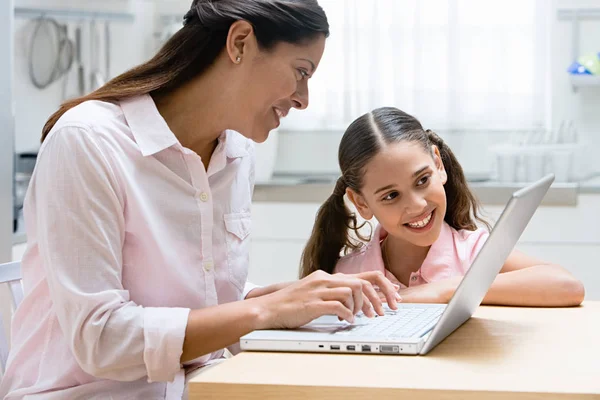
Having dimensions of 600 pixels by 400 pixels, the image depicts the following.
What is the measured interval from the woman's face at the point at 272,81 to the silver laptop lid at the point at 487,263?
1.32 ft

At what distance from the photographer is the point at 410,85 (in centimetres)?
325

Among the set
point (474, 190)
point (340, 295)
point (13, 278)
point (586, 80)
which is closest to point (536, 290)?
point (340, 295)

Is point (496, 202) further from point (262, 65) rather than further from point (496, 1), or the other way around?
point (262, 65)

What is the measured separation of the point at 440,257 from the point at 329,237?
259 millimetres

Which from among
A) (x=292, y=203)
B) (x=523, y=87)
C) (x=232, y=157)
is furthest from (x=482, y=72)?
(x=232, y=157)

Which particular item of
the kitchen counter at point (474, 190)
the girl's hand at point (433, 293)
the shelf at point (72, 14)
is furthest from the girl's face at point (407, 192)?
the shelf at point (72, 14)

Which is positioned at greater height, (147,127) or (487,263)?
(147,127)

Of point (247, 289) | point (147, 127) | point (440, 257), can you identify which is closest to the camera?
point (147, 127)

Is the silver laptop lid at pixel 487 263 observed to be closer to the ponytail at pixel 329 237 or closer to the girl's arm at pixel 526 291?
the girl's arm at pixel 526 291

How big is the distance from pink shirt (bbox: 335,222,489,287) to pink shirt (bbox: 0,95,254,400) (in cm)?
38

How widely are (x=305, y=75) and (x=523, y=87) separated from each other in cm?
208

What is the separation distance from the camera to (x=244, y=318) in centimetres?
102

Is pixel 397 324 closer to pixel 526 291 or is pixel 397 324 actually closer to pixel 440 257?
pixel 526 291

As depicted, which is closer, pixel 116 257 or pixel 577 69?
pixel 116 257
